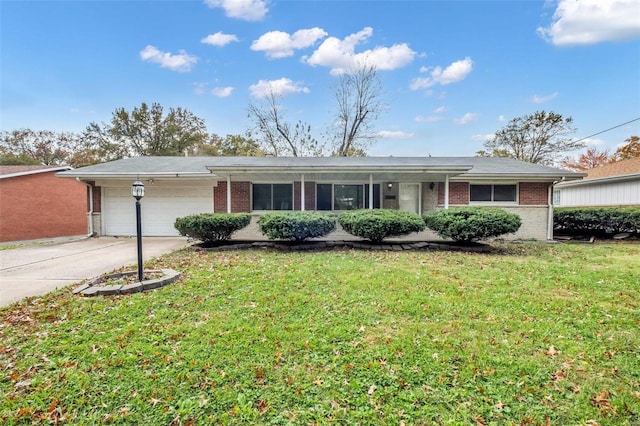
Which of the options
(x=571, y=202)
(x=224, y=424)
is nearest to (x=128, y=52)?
(x=224, y=424)

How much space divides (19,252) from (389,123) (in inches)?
870

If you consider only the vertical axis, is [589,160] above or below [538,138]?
below

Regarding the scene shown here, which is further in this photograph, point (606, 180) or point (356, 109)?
point (356, 109)

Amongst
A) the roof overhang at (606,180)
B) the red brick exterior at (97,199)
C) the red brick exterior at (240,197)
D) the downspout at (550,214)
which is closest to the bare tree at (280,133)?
the red brick exterior at (240,197)

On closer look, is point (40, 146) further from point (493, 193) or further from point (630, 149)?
point (630, 149)

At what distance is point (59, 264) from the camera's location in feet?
22.6

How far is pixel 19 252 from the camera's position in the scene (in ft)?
28.8

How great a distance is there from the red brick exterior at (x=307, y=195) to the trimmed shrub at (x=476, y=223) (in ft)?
16.4

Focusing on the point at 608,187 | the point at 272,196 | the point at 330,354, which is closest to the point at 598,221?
the point at 608,187

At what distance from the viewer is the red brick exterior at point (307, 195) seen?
1174 cm

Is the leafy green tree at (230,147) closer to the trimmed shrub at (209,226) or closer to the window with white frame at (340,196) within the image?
the window with white frame at (340,196)

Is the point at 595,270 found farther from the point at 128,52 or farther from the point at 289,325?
the point at 128,52

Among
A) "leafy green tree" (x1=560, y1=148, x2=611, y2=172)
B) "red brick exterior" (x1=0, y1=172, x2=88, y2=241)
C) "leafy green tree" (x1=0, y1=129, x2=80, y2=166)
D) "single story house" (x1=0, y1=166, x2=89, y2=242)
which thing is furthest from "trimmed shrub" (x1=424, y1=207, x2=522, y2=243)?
"leafy green tree" (x1=0, y1=129, x2=80, y2=166)

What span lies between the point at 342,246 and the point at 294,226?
1.76 m
